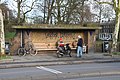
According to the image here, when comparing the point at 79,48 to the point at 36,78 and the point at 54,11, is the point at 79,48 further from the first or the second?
the point at 54,11

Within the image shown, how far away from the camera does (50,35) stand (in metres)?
23.4

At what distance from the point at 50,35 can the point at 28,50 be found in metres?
2.43

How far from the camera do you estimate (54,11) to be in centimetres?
3778

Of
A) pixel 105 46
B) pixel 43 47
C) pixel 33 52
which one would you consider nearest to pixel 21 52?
pixel 33 52

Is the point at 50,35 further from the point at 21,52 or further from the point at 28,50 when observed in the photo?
the point at 21,52

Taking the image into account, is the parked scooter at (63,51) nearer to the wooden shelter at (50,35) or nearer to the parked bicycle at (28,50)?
the wooden shelter at (50,35)

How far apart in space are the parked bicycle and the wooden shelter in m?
0.31

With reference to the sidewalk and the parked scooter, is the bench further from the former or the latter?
the sidewalk

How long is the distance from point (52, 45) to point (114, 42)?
525 centimetres

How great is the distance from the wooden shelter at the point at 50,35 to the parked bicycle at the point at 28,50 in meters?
0.31

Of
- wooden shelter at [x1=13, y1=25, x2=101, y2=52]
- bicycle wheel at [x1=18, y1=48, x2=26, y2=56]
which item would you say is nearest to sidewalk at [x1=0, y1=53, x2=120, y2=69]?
bicycle wheel at [x1=18, y1=48, x2=26, y2=56]

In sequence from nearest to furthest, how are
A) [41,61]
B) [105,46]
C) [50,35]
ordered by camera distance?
1. [41,61]
2. [50,35]
3. [105,46]

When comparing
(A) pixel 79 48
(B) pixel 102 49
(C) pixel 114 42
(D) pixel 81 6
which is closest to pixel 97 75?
(A) pixel 79 48

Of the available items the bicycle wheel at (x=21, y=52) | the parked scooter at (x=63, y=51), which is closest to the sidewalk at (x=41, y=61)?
the parked scooter at (x=63, y=51)
